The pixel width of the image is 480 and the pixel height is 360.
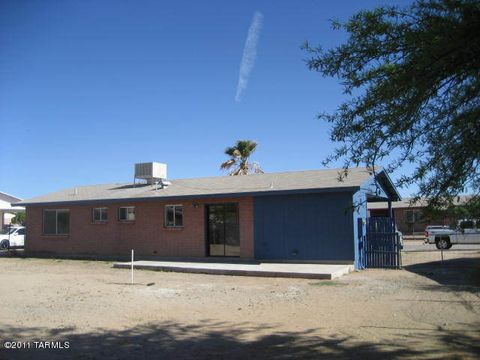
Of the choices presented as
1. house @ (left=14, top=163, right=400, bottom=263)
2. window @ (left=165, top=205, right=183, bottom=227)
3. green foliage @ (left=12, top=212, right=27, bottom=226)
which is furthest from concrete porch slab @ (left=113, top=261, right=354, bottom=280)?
green foliage @ (left=12, top=212, right=27, bottom=226)

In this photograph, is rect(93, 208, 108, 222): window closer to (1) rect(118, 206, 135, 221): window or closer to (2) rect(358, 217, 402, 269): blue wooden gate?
(1) rect(118, 206, 135, 221): window

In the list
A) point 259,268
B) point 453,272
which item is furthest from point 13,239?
point 453,272

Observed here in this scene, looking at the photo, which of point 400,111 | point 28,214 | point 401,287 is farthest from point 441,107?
point 28,214

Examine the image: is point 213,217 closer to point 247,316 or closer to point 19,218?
point 247,316

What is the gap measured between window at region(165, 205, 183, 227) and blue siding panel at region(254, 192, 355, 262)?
394cm

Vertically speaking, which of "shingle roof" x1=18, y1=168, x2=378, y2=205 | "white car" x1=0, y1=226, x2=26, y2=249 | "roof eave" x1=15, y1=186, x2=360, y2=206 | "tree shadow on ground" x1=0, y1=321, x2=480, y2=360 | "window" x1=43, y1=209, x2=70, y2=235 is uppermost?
"shingle roof" x1=18, y1=168, x2=378, y2=205

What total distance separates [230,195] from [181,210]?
304 cm

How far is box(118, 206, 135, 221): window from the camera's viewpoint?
76.7ft

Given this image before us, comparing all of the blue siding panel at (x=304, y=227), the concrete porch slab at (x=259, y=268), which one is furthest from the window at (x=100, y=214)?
the blue siding panel at (x=304, y=227)

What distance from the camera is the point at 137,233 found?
75.5 feet

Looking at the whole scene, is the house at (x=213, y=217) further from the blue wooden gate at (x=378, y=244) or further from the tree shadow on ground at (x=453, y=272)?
the tree shadow on ground at (x=453, y=272)

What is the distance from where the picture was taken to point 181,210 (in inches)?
867

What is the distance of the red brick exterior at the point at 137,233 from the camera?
21281mm

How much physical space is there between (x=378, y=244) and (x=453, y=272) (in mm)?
2795
